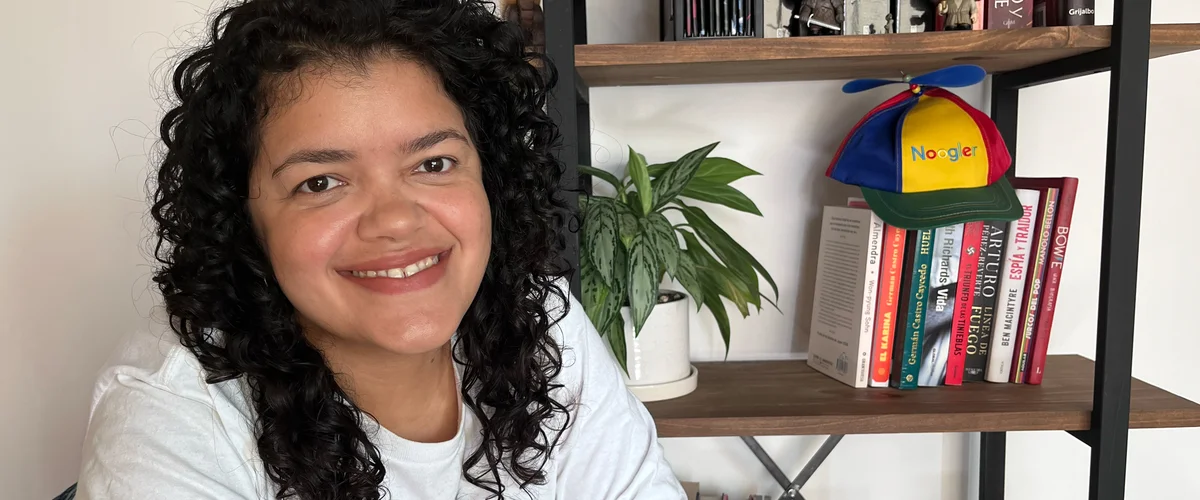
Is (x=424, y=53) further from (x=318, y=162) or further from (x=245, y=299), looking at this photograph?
(x=245, y=299)

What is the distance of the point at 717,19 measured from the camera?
985 millimetres

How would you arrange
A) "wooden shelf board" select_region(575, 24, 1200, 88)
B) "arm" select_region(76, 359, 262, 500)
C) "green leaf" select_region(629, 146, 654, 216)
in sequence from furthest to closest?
"green leaf" select_region(629, 146, 654, 216), "wooden shelf board" select_region(575, 24, 1200, 88), "arm" select_region(76, 359, 262, 500)

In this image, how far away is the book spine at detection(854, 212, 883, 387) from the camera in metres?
1.08

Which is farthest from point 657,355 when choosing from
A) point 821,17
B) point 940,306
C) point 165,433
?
point 165,433

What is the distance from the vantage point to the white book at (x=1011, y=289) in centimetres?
108

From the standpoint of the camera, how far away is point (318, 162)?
76cm

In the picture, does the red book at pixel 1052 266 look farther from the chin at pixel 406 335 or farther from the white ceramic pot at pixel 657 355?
the chin at pixel 406 335

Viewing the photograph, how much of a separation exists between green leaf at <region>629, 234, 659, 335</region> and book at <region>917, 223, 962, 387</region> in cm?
38

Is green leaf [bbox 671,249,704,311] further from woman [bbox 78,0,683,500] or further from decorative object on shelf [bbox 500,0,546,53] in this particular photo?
decorative object on shelf [bbox 500,0,546,53]

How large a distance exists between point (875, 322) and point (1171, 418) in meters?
0.36

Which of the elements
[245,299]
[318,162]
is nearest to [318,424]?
[245,299]

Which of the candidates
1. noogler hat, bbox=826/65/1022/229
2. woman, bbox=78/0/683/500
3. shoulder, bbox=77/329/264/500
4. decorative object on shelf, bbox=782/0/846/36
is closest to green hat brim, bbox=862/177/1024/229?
noogler hat, bbox=826/65/1022/229

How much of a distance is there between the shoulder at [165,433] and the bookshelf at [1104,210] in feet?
1.38

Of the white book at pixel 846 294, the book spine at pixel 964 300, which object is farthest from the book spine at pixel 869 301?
the book spine at pixel 964 300
